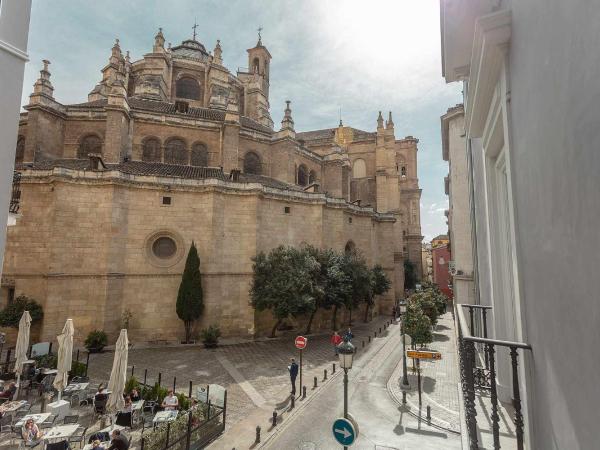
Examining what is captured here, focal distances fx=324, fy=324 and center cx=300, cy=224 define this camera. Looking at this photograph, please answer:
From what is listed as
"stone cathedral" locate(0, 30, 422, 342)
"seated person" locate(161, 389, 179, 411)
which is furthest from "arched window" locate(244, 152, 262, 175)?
"seated person" locate(161, 389, 179, 411)

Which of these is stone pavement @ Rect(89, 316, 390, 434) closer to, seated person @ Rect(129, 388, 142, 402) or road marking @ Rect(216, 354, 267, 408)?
road marking @ Rect(216, 354, 267, 408)

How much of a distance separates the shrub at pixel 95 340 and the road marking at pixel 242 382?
6.09m

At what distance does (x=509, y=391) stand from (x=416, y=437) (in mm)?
7417

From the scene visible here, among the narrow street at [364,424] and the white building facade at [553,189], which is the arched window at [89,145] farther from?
the white building facade at [553,189]

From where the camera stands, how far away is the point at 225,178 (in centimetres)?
2241

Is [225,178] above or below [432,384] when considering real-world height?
above

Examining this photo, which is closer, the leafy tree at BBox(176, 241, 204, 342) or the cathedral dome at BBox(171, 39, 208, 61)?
the leafy tree at BBox(176, 241, 204, 342)

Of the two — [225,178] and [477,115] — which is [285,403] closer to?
[477,115]

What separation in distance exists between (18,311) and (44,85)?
1437 cm

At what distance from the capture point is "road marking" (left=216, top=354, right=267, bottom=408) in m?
12.0

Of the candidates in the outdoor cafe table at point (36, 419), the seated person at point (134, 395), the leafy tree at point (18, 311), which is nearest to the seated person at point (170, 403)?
the seated person at point (134, 395)

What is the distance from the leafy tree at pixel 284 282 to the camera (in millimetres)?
18750

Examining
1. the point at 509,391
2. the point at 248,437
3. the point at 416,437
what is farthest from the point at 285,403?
the point at 509,391

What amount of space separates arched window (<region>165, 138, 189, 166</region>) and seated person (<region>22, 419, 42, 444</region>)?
18620 millimetres
